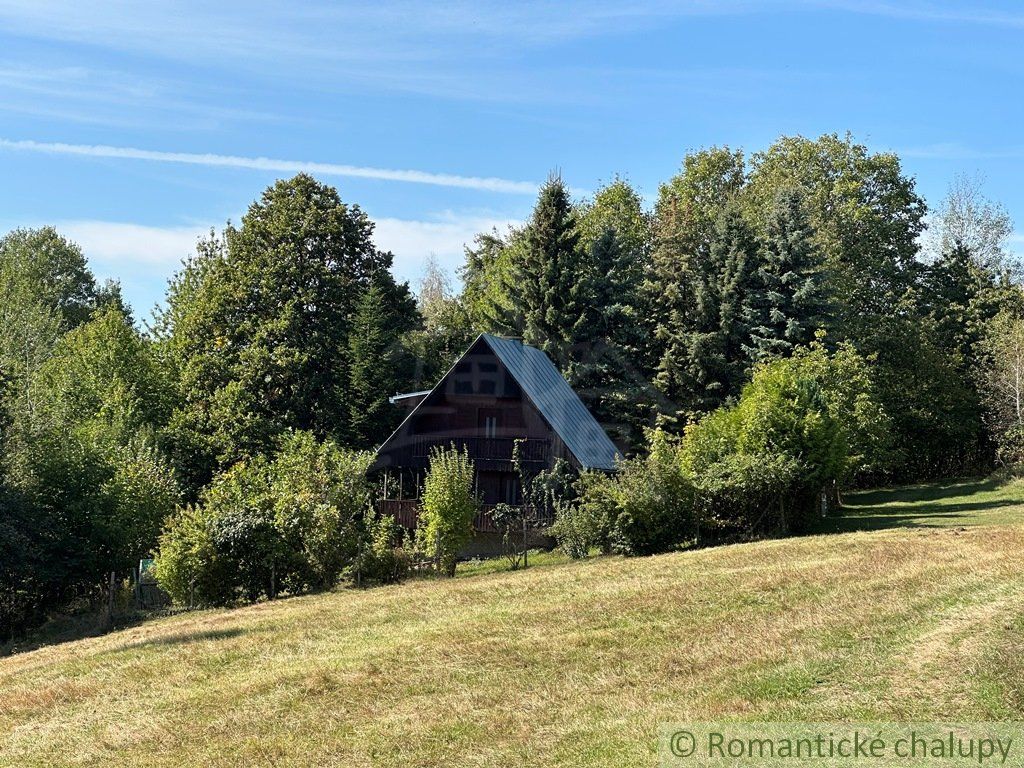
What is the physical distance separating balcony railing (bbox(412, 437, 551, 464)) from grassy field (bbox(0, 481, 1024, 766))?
13.9 meters

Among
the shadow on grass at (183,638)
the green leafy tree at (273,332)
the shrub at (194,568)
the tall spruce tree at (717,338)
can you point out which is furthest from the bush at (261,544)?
the tall spruce tree at (717,338)

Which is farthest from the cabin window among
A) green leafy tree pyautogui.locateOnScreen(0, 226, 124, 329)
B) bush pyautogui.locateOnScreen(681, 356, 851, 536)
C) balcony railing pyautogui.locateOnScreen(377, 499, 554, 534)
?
green leafy tree pyautogui.locateOnScreen(0, 226, 124, 329)

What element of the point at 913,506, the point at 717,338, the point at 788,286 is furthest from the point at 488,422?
the point at 913,506

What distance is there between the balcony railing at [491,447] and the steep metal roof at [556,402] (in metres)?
1.08

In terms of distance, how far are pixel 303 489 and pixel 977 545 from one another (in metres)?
16.7

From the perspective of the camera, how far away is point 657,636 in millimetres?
16484

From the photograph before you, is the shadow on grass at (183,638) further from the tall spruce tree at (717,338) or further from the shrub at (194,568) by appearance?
the tall spruce tree at (717,338)

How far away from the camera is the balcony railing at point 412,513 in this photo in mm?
36906

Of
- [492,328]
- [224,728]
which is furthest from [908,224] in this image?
[224,728]

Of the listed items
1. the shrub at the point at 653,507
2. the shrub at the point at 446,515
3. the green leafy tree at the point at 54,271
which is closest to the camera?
the shrub at the point at 446,515

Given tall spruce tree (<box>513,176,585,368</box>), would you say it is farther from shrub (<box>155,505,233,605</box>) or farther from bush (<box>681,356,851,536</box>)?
shrub (<box>155,505,233,605</box>)

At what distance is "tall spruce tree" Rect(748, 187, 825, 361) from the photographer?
149 ft

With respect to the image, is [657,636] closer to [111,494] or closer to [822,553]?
[822,553]

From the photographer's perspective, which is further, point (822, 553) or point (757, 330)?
point (757, 330)
